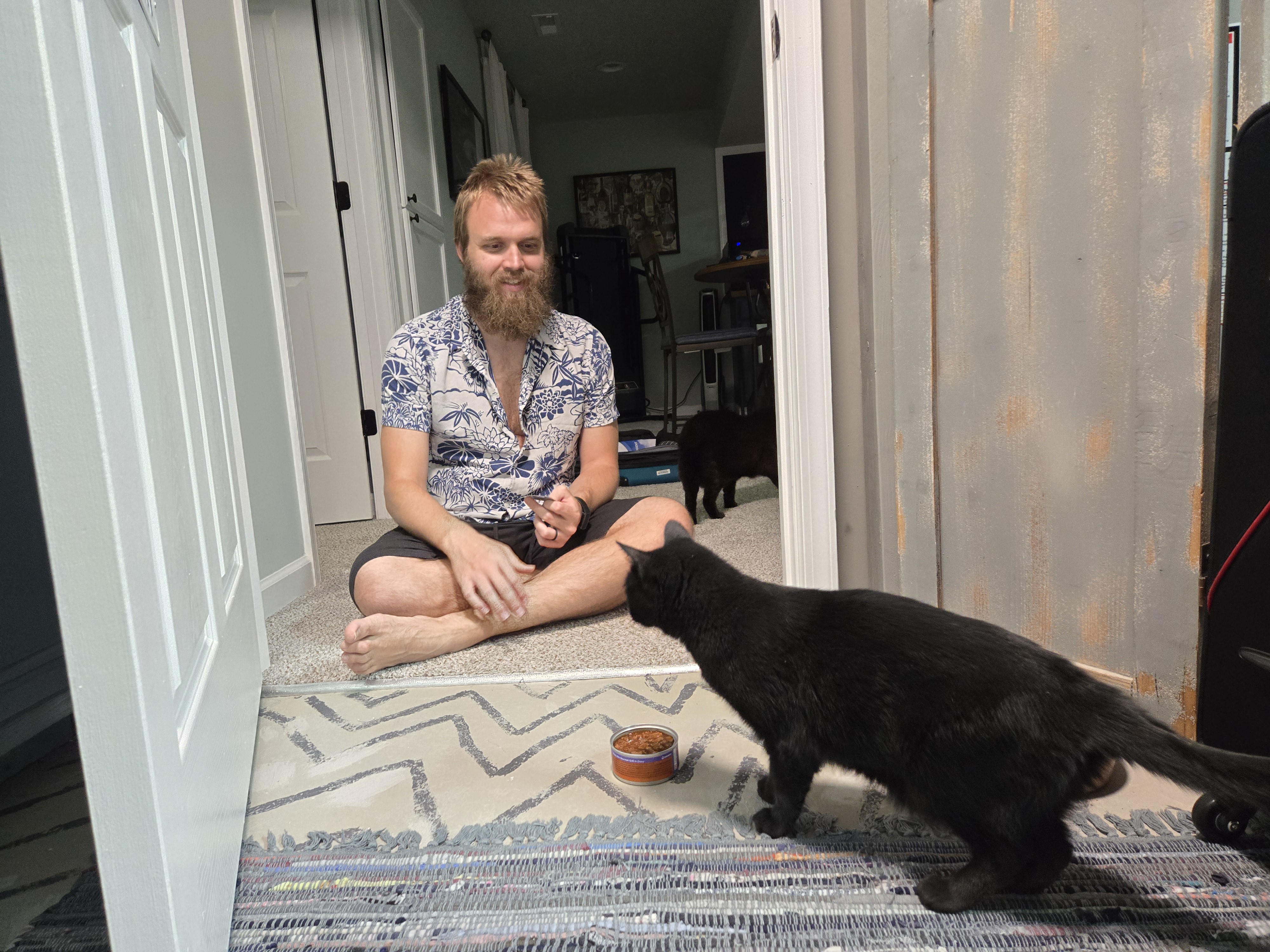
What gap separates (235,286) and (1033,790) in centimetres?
216

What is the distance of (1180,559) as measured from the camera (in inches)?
40.7

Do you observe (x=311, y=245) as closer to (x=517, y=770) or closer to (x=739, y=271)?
(x=739, y=271)

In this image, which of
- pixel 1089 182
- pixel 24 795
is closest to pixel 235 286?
pixel 24 795

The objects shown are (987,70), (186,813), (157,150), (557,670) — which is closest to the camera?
(186,813)

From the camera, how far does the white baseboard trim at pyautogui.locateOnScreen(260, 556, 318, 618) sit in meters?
2.03

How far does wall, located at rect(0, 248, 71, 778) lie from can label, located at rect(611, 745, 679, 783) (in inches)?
26.7

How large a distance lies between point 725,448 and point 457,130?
265 cm

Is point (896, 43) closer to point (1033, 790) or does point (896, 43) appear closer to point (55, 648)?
point (1033, 790)

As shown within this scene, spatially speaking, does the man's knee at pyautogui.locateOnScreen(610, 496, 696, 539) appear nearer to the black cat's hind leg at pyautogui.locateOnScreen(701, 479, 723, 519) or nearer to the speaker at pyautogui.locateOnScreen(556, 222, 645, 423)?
the black cat's hind leg at pyautogui.locateOnScreen(701, 479, 723, 519)

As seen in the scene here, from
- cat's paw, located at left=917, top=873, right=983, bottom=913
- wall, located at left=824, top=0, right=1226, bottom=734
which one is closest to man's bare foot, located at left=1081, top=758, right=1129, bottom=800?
wall, located at left=824, top=0, right=1226, bottom=734

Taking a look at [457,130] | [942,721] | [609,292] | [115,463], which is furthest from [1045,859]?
[609,292]

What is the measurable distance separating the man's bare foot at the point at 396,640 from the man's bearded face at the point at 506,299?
2.26ft

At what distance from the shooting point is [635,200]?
7.36 metres

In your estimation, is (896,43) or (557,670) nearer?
(896,43)
